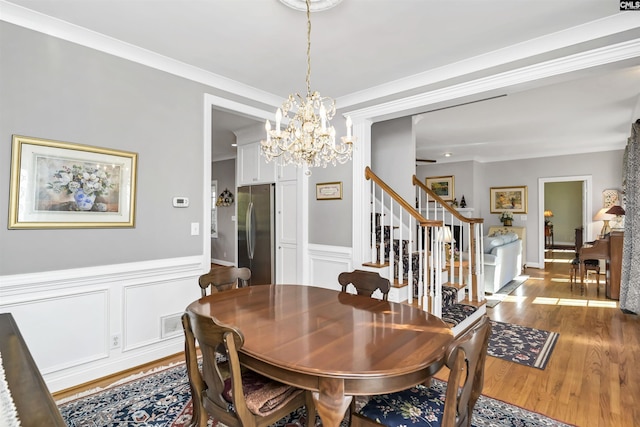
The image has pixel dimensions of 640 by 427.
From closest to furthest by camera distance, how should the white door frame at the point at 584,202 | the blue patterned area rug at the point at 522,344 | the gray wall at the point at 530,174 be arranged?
the blue patterned area rug at the point at 522,344 → the gray wall at the point at 530,174 → the white door frame at the point at 584,202

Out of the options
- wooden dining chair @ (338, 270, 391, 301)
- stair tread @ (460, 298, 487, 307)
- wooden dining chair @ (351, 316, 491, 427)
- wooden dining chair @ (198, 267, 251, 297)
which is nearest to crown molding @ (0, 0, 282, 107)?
wooden dining chair @ (198, 267, 251, 297)

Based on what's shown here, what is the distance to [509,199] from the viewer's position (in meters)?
7.64

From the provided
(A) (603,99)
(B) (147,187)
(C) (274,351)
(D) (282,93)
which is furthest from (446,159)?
(C) (274,351)

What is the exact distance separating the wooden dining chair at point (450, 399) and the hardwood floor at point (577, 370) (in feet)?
4.22

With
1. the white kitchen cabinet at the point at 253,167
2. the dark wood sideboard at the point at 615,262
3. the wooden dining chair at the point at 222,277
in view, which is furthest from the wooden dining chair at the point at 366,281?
the dark wood sideboard at the point at 615,262

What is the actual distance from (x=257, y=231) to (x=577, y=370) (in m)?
3.91

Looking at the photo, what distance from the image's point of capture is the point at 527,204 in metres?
7.39

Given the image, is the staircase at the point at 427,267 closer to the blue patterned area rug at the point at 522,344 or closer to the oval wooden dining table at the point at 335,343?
the blue patterned area rug at the point at 522,344

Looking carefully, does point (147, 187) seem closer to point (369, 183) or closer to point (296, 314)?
point (296, 314)

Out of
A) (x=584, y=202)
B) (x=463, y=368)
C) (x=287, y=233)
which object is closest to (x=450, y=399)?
(x=463, y=368)

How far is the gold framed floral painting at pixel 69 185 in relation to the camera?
2133mm

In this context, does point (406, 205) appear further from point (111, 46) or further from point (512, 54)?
point (111, 46)

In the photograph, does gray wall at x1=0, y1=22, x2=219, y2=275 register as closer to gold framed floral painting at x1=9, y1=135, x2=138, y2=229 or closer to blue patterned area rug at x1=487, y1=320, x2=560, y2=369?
gold framed floral painting at x1=9, y1=135, x2=138, y2=229

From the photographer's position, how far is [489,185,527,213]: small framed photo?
7442 mm
